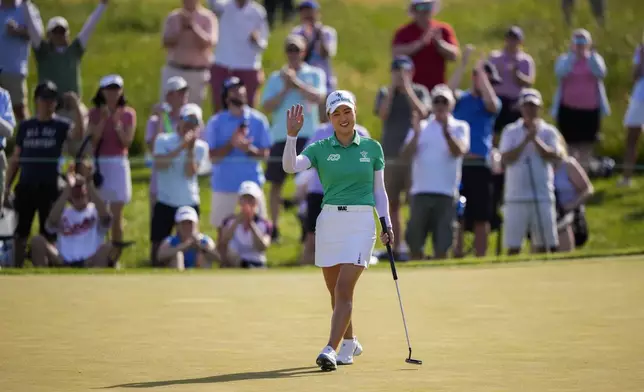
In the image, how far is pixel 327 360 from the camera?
427 inches

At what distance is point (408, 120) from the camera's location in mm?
19516

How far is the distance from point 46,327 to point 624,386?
15.7 ft

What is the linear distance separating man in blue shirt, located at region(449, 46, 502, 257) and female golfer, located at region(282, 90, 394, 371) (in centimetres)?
782

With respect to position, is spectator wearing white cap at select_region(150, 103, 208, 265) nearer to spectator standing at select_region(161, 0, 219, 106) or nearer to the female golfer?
spectator standing at select_region(161, 0, 219, 106)

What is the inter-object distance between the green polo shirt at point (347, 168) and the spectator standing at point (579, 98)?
10.7 metres

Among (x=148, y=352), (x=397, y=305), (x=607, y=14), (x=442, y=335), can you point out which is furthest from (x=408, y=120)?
(x=607, y=14)

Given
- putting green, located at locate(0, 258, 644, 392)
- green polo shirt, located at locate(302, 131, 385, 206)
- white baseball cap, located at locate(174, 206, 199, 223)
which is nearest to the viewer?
putting green, located at locate(0, 258, 644, 392)

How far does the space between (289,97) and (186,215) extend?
9.22 ft

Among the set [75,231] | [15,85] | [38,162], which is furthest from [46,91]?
[15,85]

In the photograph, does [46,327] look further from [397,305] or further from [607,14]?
[607,14]

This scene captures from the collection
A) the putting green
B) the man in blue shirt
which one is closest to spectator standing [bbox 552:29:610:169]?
the man in blue shirt

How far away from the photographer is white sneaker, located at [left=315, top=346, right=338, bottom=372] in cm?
1083

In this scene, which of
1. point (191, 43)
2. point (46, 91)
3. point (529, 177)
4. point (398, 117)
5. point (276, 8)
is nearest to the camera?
point (46, 91)

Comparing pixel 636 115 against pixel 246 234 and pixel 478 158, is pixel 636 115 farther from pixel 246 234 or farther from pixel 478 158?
pixel 246 234
